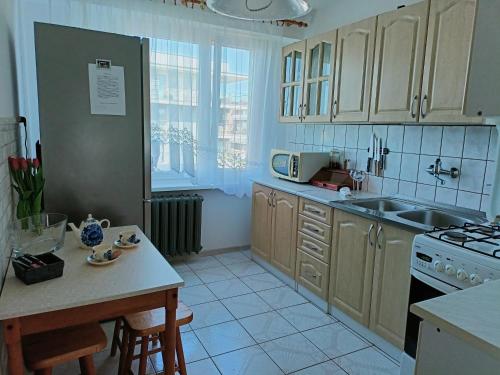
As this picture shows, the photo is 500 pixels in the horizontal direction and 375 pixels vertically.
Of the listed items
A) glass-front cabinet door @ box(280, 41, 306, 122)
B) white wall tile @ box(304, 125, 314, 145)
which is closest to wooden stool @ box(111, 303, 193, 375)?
glass-front cabinet door @ box(280, 41, 306, 122)

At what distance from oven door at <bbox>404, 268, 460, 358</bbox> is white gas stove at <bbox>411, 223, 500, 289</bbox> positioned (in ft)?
0.10

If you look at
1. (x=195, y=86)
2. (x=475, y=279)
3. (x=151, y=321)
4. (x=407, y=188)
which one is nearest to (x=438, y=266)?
(x=475, y=279)

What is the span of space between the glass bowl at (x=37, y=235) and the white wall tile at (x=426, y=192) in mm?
2257

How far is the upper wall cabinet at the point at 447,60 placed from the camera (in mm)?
1892

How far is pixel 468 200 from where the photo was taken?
7.39 ft

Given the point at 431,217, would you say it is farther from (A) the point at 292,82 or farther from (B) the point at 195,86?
(B) the point at 195,86

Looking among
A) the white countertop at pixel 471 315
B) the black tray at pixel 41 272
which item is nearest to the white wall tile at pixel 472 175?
the white countertop at pixel 471 315

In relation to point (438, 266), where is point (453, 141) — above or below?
above

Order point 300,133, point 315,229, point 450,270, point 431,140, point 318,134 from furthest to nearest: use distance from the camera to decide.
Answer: point 300,133
point 318,134
point 315,229
point 431,140
point 450,270

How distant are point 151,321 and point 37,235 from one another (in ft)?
2.08

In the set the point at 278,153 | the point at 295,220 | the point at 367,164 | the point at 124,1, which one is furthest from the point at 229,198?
the point at 124,1

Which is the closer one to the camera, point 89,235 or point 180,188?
point 89,235

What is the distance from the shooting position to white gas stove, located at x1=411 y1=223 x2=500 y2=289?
145 centimetres

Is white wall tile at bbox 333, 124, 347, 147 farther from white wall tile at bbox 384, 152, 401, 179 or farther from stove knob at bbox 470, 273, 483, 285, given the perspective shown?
stove knob at bbox 470, 273, 483, 285
